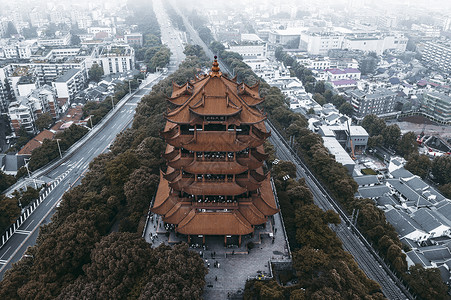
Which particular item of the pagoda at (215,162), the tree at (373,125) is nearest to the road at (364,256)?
the pagoda at (215,162)

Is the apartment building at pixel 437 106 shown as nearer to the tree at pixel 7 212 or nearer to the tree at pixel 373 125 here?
the tree at pixel 373 125

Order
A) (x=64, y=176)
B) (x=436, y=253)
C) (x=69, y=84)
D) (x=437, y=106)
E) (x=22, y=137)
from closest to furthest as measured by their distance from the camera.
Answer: (x=436, y=253) < (x=64, y=176) < (x=22, y=137) < (x=437, y=106) < (x=69, y=84)

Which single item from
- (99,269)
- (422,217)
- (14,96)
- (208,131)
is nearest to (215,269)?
(99,269)

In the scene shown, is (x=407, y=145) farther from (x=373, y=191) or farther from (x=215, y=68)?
(x=215, y=68)

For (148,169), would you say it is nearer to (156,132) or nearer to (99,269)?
(156,132)

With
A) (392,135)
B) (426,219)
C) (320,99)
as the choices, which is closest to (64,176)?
(426,219)
